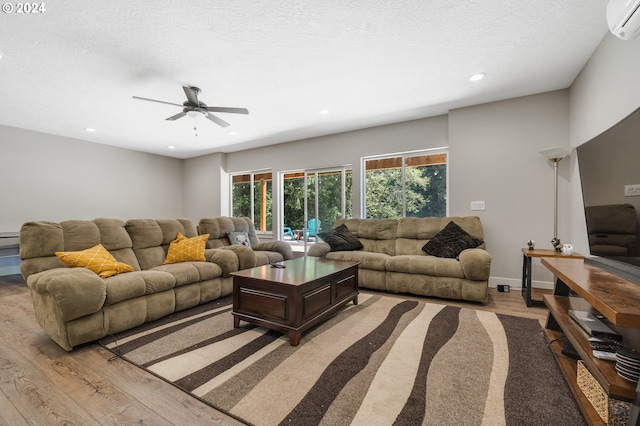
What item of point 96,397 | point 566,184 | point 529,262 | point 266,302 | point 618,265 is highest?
point 566,184

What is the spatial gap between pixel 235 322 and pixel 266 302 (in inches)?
16.3

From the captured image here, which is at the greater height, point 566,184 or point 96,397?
point 566,184

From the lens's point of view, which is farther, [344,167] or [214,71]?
[344,167]

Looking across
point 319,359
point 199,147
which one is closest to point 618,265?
point 319,359

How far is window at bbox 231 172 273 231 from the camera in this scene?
262 inches

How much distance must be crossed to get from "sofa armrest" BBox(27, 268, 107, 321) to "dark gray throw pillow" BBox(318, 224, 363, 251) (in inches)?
114

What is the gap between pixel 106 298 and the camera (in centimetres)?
231

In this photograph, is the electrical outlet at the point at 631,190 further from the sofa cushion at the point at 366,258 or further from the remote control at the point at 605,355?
the sofa cushion at the point at 366,258

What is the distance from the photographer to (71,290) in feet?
6.81

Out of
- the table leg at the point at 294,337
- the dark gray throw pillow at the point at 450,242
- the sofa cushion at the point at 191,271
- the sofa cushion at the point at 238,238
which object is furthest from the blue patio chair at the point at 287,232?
the table leg at the point at 294,337

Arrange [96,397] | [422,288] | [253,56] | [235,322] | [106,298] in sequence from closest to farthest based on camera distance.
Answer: [96,397], [106,298], [235,322], [253,56], [422,288]

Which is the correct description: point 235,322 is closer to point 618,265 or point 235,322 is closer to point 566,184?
point 618,265

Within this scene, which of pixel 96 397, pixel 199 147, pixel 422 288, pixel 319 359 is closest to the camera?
pixel 96 397

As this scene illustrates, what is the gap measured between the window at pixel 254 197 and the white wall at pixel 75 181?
5.88 ft
